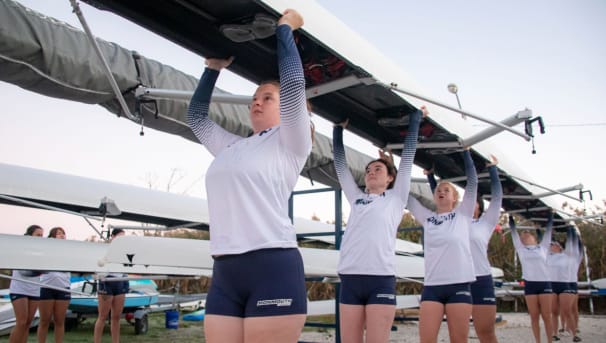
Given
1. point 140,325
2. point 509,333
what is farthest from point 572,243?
point 140,325

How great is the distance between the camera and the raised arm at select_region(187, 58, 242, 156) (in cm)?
280

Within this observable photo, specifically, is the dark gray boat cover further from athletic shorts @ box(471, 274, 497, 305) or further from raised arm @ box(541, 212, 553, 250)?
raised arm @ box(541, 212, 553, 250)

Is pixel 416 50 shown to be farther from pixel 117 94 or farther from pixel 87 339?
pixel 87 339

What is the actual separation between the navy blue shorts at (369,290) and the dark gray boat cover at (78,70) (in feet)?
5.81

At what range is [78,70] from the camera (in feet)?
10.8

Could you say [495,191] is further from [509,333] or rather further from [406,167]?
[509,333]

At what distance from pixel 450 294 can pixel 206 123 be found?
2.98 metres

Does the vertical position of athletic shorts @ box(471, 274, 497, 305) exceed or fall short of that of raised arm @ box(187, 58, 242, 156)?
it falls short

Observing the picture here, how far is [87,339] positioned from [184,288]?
876cm

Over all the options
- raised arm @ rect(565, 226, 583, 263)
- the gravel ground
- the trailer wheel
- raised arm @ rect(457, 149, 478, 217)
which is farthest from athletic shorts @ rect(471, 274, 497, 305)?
the trailer wheel

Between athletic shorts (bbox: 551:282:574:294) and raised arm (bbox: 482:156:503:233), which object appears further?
athletic shorts (bbox: 551:282:574:294)

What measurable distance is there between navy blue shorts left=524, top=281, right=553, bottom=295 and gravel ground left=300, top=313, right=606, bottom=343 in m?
1.13

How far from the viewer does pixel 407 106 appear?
4152mm

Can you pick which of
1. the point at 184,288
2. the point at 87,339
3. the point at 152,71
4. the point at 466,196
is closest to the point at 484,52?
the point at 466,196
